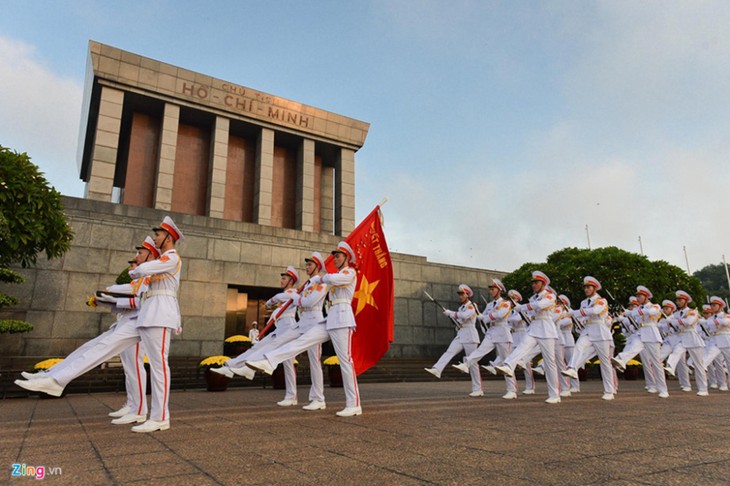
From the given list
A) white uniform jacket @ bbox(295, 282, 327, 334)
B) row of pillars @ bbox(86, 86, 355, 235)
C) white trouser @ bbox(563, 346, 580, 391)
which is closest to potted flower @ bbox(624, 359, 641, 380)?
white trouser @ bbox(563, 346, 580, 391)

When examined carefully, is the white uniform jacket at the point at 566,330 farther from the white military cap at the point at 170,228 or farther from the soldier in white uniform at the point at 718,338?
the white military cap at the point at 170,228

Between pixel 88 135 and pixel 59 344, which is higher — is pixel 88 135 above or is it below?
above

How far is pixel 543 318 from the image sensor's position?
9.28 m

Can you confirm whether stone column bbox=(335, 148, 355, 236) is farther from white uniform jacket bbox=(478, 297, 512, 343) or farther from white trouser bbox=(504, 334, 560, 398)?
white trouser bbox=(504, 334, 560, 398)

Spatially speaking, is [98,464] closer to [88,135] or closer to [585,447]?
[585,447]

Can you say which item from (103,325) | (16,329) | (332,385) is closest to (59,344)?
(103,325)

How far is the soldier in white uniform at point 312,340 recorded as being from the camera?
22.1 ft

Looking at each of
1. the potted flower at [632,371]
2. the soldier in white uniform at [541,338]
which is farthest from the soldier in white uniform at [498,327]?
the potted flower at [632,371]

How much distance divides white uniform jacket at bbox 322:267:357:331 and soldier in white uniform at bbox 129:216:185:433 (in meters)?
2.17

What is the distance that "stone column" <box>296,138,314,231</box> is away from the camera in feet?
86.6

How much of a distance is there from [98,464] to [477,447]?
2.94 meters

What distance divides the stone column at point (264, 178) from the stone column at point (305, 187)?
70.3 inches

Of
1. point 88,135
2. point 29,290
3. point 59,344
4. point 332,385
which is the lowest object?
point 332,385

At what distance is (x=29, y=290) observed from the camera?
14.4 m
